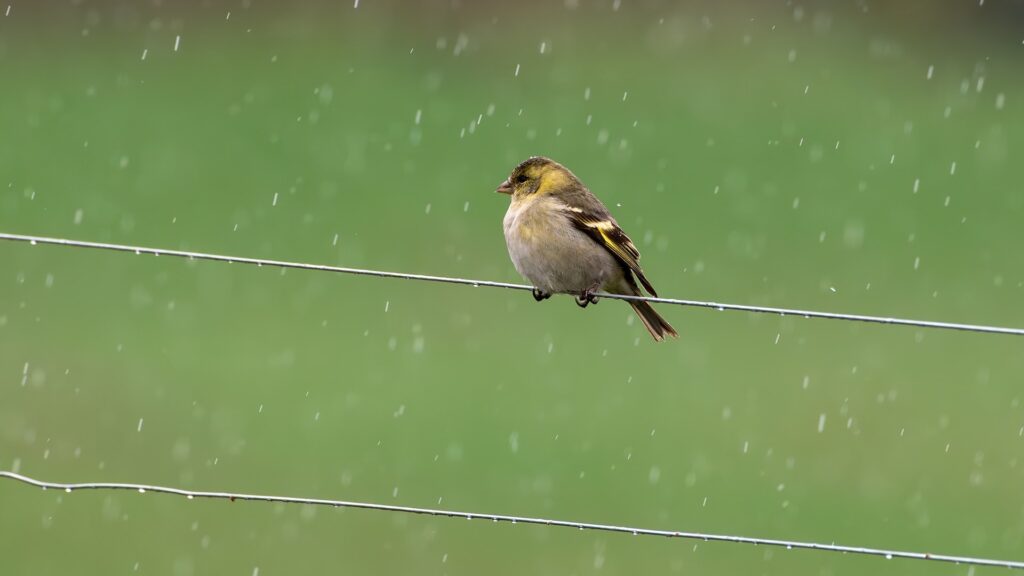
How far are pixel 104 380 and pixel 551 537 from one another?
788 cm

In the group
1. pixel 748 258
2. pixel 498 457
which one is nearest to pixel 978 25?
pixel 748 258

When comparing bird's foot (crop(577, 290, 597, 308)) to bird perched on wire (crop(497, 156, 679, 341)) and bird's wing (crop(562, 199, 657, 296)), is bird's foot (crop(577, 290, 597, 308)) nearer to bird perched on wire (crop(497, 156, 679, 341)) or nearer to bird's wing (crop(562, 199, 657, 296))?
bird perched on wire (crop(497, 156, 679, 341))

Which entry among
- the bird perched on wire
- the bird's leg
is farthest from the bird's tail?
the bird's leg

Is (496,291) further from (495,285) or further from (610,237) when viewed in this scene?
(495,285)

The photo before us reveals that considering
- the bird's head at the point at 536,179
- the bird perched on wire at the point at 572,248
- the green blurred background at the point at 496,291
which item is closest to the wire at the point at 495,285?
the bird perched on wire at the point at 572,248

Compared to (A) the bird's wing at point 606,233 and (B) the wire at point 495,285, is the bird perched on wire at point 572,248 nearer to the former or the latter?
(A) the bird's wing at point 606,233

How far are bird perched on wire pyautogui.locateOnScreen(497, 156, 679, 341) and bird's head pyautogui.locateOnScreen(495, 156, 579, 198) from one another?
0.4 inches

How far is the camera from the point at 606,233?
9086 mm

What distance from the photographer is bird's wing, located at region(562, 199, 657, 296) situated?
9.03 m

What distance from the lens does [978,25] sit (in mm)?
40250

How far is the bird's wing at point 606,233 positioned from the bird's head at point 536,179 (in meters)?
0.27

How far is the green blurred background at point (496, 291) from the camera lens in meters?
17.6

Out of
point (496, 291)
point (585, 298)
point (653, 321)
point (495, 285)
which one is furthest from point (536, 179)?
point (496, 291)

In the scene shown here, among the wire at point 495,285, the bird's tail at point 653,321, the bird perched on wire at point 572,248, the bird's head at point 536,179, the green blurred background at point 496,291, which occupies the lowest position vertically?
the wire at point 495,285
